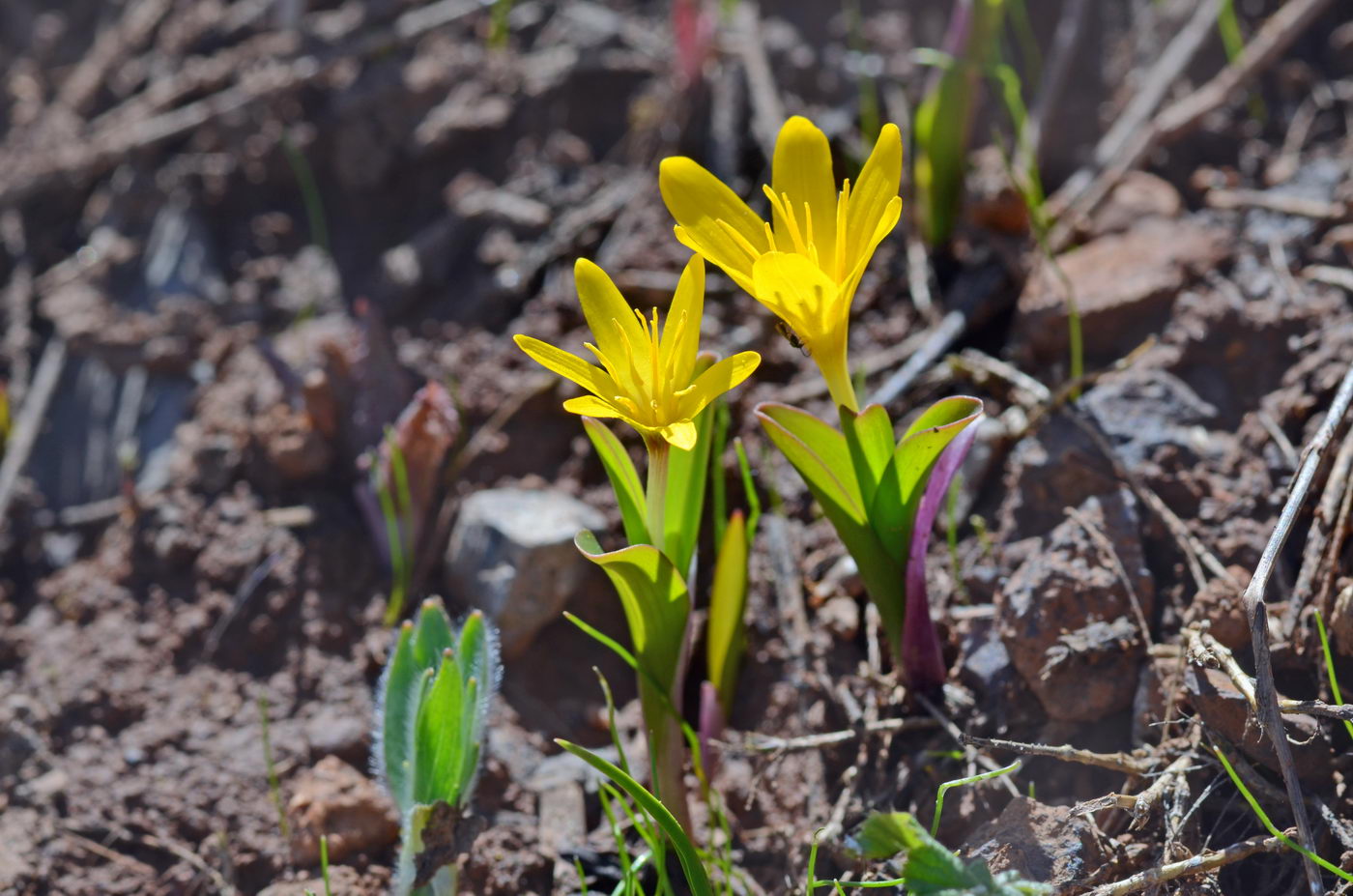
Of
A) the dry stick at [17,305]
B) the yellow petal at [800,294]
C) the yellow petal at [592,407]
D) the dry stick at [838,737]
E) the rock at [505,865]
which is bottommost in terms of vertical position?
the rock at [505,865]

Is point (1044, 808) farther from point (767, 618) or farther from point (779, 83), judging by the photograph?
point (779, 83)

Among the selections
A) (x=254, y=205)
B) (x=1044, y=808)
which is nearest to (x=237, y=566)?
(x=254, y=205)

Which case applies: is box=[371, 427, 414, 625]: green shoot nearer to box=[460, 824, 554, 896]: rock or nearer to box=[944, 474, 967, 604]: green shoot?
box=[460, 824, 554, 896]: rock

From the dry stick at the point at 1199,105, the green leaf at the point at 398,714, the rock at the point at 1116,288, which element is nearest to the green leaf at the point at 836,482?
A: the green leaf at the point at 398,714

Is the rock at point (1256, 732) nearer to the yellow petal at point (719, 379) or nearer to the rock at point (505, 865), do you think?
the yellow petal at point (719, 379)

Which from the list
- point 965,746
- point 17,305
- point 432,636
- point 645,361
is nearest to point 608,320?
point 645,361

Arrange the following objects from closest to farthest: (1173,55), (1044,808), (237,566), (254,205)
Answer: (1044,808) → (237,566) → (1173,55) → (254,205)

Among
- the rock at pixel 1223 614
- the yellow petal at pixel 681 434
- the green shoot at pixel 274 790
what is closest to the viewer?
the yellow petal at pixel 681 434

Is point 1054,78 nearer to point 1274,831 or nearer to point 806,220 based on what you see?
point 806,220
